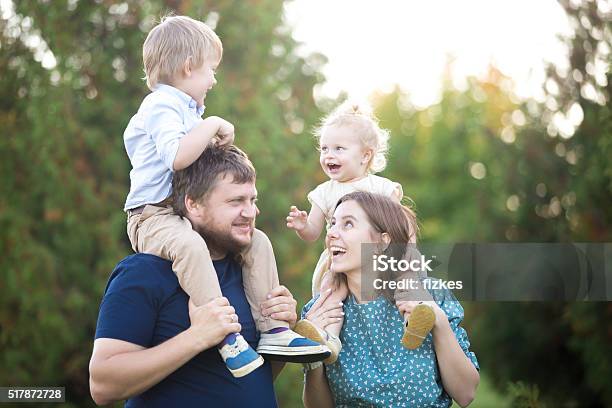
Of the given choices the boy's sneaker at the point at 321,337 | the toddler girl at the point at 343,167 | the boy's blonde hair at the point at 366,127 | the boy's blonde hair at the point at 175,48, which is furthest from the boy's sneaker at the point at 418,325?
the boy's blonde hair at the point at 175,48

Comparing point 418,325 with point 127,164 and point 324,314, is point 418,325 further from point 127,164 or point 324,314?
point 127,164

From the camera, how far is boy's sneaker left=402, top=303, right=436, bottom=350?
3047 mm

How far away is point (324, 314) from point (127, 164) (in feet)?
17.1

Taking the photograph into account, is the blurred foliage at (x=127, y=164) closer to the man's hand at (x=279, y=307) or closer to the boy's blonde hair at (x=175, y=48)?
the boy's blonde hair at (x=175, y=48)

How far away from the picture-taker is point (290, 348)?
3076 millimetres

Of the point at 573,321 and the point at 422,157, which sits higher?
the point at 422,157

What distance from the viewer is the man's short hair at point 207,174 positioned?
319 cm

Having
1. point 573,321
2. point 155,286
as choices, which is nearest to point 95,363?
point 155,286

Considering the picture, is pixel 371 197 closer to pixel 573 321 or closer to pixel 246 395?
pixel 246 395

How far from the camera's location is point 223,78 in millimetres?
8461

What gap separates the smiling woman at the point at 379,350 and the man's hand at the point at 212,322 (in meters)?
0.40

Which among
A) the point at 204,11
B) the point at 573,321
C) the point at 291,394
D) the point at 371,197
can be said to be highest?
the point at 204,11

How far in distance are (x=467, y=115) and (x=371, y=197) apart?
1716 cm

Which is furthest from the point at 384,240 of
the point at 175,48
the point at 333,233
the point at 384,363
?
the point at 175,48
